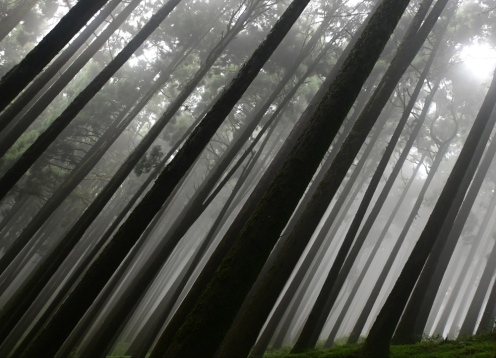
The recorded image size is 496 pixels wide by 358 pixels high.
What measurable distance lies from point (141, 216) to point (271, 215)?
217 centimetres

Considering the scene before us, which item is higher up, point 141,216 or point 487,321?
point 487,321

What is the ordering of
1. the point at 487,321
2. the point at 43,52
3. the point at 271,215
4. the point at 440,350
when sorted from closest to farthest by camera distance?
the point at 271,215 < the point at 43,52 < the point at 440,350 < the point at 487,321

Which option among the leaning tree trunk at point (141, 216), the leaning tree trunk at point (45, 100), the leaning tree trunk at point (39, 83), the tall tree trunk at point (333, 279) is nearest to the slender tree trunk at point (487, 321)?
the tall tree trunk at point (333, 279)

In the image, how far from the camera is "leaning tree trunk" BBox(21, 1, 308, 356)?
180 inches

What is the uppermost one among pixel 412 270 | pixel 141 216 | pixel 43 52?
pixel 412 270

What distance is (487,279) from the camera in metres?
15.1

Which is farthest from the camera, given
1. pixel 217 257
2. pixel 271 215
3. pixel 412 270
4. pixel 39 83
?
pixel 39 83

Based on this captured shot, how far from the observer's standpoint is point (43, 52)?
5711mm

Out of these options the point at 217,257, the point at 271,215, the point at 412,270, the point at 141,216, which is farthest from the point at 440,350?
the point at 141,216

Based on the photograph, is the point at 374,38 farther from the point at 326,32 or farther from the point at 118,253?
the point at 326,32

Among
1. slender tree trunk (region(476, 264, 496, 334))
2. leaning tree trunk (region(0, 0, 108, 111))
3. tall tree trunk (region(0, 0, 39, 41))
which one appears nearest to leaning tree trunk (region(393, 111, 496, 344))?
slender tree trunk (region(476, 264, 496, 334))

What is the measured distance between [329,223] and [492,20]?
10.5 m

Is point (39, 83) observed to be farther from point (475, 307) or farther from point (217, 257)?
point (475, 307)

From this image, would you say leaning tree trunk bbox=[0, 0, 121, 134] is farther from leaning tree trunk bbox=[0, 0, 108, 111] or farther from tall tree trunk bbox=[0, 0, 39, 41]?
tall tree trunk bbox=[0, 0, 39, 41]
